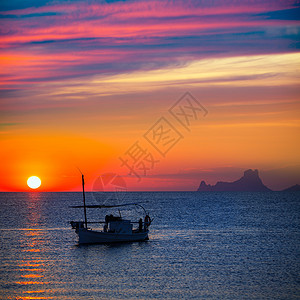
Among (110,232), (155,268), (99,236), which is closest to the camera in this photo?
(155,268)

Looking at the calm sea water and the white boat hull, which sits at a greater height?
the white boat hull

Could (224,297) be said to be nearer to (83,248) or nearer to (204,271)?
(204,271)

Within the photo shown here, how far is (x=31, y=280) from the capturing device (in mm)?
40906

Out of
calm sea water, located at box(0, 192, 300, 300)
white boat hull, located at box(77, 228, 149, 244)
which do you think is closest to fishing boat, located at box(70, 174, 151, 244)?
white boat hull, located at box(77, 228, 149, 244)

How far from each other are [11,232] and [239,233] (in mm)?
36194

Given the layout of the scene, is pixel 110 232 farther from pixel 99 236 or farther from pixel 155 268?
pixel 155 268

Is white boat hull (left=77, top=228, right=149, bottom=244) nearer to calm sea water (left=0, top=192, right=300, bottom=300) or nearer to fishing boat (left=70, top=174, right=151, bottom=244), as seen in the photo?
fishing boat (left=70, top=174, right=151, bottom=244)

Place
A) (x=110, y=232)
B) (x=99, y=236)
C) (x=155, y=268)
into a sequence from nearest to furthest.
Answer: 1. (x=155, y=268)
2. (x=99, y=236)
3. (x=110, y=232)

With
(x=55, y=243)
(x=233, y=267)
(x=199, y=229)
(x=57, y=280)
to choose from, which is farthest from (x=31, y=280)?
(x=199, y=229)

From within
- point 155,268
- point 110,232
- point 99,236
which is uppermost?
point 110,232

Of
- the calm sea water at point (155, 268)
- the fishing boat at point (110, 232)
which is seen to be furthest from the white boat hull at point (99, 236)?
the calm sea water at point (155, 268)

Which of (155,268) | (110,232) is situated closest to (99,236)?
(110,232)

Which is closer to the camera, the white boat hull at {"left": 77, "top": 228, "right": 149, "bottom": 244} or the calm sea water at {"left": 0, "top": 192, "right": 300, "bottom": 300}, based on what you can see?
the calm sea water at {"left": 0, "top": 192, "right": 300, "bottom": 300}

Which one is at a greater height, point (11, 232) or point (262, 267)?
point (11, 232)
